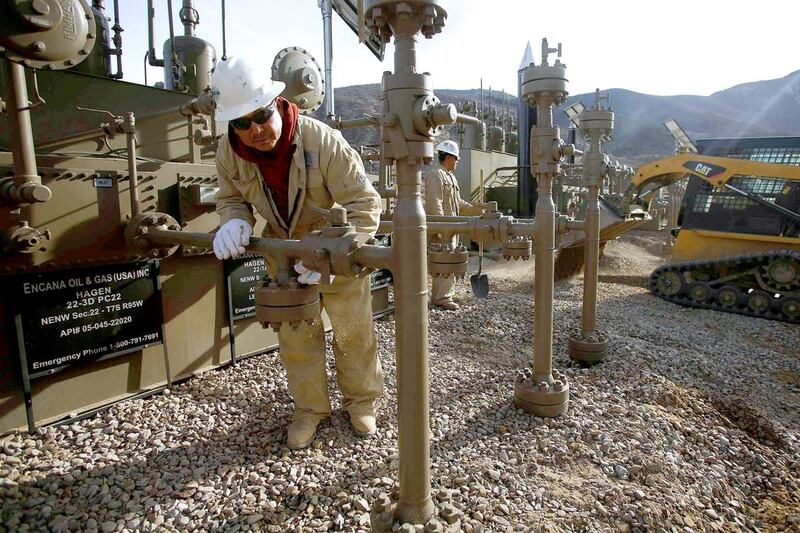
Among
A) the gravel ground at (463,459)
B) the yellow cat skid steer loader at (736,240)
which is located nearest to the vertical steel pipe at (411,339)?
the gravel ground at (463,459)

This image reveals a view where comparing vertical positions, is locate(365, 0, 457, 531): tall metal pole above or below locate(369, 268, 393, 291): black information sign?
above

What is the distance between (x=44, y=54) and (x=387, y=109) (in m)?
1.72

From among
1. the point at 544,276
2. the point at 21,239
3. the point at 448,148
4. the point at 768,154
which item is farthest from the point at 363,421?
the point at 768,154

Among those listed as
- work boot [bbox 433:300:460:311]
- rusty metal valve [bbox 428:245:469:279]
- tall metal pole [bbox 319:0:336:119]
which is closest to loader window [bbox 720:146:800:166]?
work boot [bbox 433:300:460:311]

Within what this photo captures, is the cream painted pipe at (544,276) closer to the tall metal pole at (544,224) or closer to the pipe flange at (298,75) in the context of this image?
the tall metal pole at (544,224)

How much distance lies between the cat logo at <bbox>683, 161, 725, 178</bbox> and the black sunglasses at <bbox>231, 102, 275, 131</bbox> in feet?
21.9

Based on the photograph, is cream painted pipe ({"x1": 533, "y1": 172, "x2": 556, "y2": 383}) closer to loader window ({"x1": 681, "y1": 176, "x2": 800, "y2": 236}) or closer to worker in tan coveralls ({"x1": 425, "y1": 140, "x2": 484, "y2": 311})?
worker in tan coveralls ({"x1": 425, "y1": 140, "x2": 484, "y2": 311})

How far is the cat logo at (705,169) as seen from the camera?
7.02 metres

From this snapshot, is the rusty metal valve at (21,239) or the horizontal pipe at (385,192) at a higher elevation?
the horizontal pipe at (385,192)

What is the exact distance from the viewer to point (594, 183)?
4.23 metres

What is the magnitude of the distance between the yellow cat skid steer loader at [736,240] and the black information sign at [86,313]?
21.7ft

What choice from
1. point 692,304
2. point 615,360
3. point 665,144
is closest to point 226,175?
point 615,360

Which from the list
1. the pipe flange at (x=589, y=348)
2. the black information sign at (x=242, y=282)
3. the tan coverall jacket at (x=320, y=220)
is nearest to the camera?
the tan coverall jacket at (x=320, y=220)

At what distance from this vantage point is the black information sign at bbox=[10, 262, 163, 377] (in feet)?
9.53
